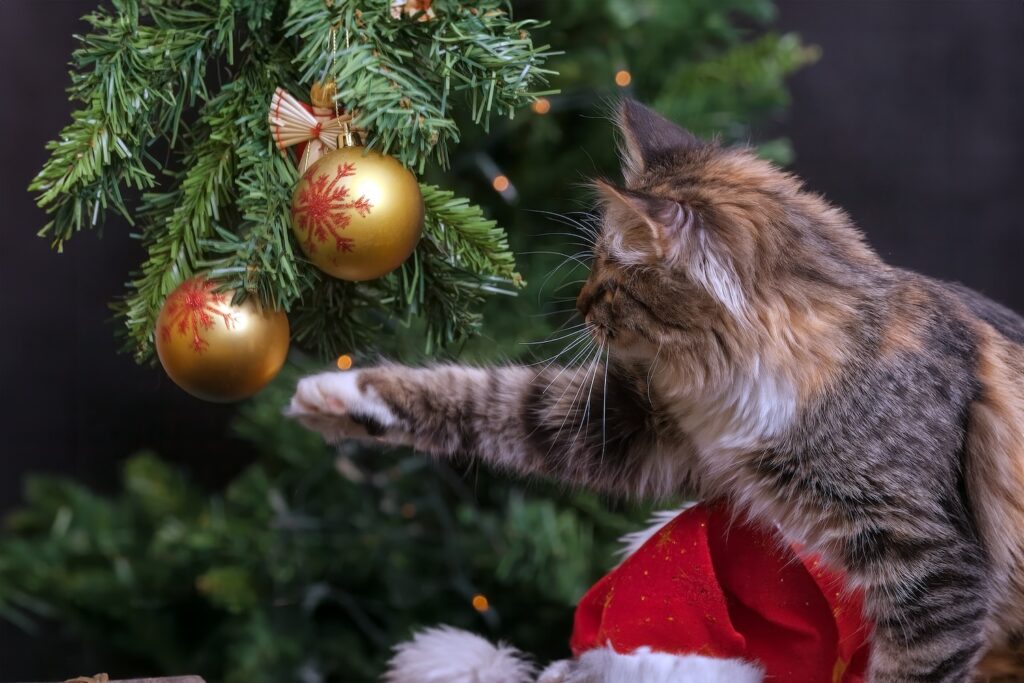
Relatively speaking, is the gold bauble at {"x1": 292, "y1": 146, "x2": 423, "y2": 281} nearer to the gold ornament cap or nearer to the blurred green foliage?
the gold ornament cap

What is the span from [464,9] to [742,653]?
1.62 feet

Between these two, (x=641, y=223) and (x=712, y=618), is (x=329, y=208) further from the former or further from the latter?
(x=712, y=618)

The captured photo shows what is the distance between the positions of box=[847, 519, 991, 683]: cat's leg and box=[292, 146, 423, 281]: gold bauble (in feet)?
1.26

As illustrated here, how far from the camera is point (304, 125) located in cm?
68

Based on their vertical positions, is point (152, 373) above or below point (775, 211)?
below

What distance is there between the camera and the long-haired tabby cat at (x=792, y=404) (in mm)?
669

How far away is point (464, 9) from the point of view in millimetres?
683

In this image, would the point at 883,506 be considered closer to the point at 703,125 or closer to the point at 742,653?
the point at 742,653

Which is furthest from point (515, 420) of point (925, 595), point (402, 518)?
point (402, 518)

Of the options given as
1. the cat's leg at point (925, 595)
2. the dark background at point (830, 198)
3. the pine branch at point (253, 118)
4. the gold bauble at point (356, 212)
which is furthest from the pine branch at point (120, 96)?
the dark background at point (830, 198)

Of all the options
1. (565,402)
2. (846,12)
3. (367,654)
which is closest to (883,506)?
(565,402)

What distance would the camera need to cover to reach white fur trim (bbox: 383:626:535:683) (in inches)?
29.5

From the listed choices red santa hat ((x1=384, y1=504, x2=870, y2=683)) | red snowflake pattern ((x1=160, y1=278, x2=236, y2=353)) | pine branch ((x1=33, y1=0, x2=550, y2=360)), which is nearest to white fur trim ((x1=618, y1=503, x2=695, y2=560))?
red santa hat ((x1=384, y1=504, x2=870, y2=683))

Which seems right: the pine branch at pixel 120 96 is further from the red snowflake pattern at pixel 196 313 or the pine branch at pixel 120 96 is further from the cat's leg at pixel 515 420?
the cat's leg at pixel 515 420
